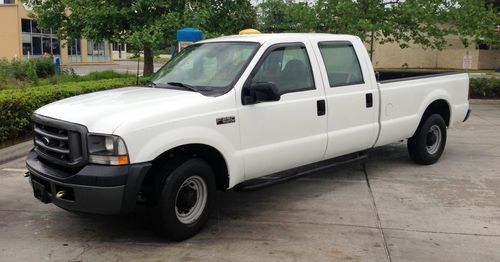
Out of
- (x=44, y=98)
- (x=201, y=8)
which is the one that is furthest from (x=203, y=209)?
(x=201, y=8)

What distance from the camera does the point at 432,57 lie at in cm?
4119

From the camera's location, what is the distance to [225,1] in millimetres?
15281

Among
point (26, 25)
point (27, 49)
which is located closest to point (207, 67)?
point (27, 49)

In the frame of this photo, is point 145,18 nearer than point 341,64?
No

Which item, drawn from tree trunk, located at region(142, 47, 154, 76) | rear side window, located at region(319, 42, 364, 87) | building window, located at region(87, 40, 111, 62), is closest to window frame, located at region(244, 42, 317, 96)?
rear side window, located at region(319, 42, 364, 87)

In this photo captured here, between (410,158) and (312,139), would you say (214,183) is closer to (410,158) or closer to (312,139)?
(312,139)

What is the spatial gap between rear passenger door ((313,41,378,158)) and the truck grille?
273 centimetres

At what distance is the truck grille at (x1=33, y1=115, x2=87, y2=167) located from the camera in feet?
14.4

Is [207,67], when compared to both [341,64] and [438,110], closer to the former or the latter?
[341,64]

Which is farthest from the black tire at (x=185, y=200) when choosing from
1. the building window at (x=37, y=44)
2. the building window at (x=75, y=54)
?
the building window at (x=75, y=54)

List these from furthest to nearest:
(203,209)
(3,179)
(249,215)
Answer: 1. (3,179)
2. (249,215)
3. (203,209)

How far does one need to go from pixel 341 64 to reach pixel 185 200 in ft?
8.67

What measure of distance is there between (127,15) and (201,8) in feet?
6.60

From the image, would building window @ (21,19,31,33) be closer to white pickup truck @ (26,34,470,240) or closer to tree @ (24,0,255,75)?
tree @ (24,0,255,75)
